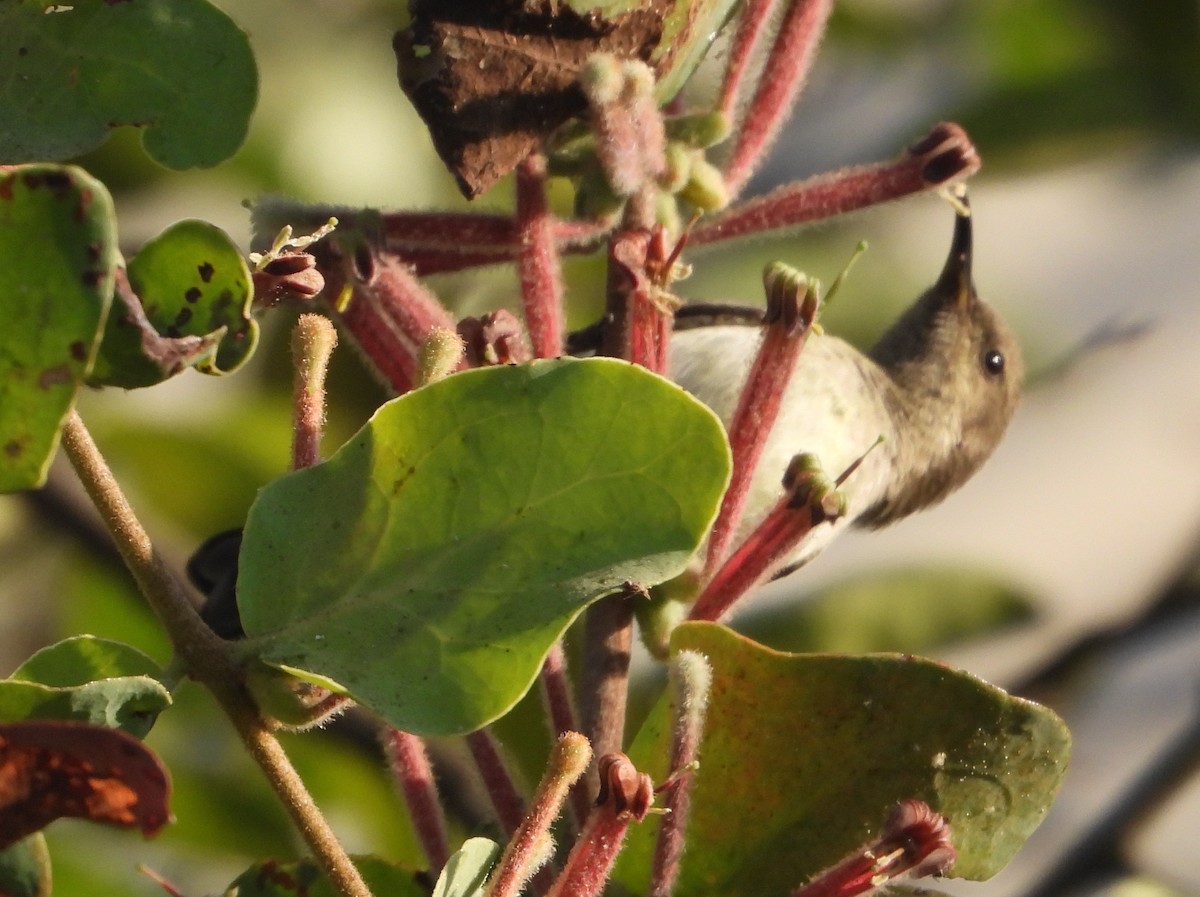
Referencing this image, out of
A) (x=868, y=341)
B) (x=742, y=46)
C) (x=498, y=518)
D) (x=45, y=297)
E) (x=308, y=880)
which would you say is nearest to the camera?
(x=45, y=297)

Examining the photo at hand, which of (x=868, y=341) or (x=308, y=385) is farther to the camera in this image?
(x=868, y=341)

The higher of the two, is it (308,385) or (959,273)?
(308,385)

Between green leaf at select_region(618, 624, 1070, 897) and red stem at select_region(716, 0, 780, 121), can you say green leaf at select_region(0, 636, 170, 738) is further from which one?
red stem at select_region(716, 0, 780, 121)

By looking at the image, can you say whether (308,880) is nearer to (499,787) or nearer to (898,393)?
(499,787)

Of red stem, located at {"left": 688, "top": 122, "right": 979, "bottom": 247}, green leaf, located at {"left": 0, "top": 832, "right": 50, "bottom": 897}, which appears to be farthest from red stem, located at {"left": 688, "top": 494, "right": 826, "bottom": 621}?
green leaf, located at {"left": 0, "top": 832, "right": 50, "bottom": 897}

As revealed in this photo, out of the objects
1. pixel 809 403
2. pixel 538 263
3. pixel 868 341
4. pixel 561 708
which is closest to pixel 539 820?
pixel 561 708

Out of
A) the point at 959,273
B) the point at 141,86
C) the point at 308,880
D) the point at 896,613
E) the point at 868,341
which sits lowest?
the point at 896,613

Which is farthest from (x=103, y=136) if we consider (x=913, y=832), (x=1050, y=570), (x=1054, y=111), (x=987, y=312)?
(x=1050, y=570)
